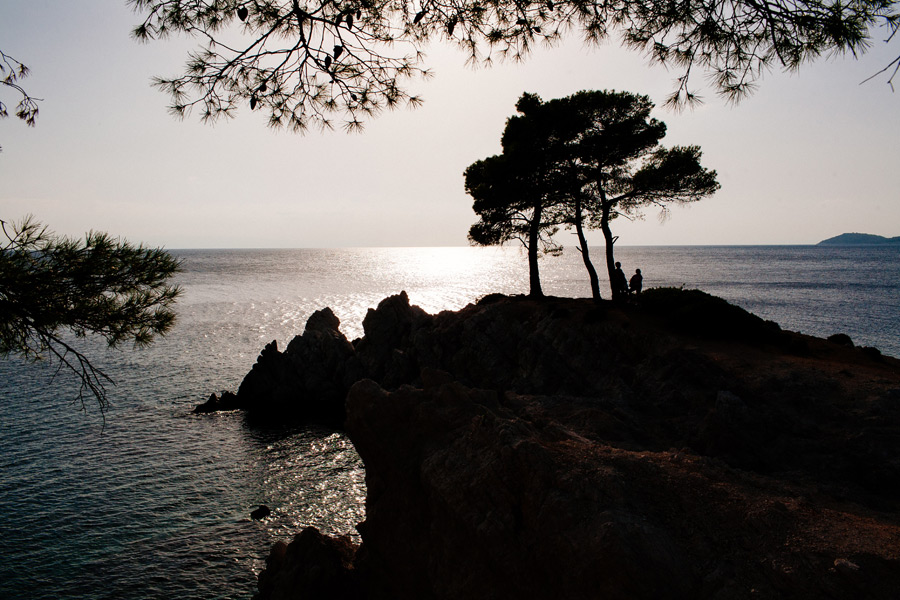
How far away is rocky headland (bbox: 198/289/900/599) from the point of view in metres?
9.94

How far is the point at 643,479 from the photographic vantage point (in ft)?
39.5

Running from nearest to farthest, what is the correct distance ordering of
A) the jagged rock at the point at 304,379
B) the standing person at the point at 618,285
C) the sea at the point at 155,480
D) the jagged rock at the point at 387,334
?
the sea at the point at 155,480 < the standing person at the point at 618,285 < the jagged rock at the point at 387,334 < the jagged rock at the point at 304,379

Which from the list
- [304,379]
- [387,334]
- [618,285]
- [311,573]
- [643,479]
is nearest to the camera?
[643,479]

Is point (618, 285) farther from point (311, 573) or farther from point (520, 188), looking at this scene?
point (311, 573)

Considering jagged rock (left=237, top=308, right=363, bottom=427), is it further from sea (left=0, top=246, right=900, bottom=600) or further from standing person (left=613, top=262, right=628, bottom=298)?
standing person (left=613, top=262, right=628, bottom=298)

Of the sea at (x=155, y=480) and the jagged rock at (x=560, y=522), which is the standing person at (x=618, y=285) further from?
the jagged rock at (x=560, y=522)

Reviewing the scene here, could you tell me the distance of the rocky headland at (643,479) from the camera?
9938 millimetres

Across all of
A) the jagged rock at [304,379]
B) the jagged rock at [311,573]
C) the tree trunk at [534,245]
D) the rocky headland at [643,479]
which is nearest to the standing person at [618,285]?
the rocky headland at [643,479]

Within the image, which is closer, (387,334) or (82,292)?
(82,292)

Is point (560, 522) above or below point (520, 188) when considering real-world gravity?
below

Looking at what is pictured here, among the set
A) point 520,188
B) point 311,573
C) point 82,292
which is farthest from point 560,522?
point 520,188

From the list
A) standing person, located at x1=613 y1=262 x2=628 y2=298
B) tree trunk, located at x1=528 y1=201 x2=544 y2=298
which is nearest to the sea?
tree trunk, located at x1=528 y1=201 x2=544 y2=298

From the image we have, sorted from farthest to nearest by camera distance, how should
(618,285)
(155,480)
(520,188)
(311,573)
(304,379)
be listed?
(304,379)
(520,188)
(618,285)
(155,480)
(311,573)

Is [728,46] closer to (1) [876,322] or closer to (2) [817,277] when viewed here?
(1) [876,322]
